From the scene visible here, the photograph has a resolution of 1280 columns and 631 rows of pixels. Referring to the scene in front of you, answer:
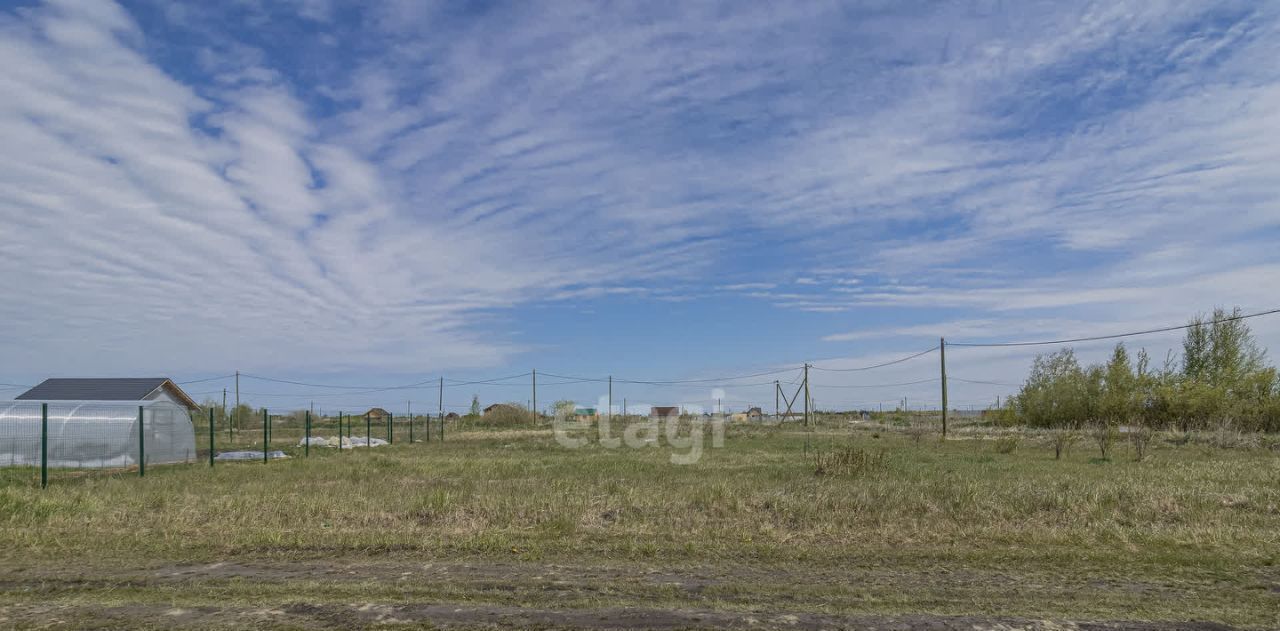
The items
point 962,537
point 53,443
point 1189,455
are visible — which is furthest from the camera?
point 1189,455

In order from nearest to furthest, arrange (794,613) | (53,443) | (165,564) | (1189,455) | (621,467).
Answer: (794,613) → (165,564) → (621,467) → (53,443) → (1189,455)

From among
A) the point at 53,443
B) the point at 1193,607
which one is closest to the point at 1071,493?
the point at 1193,607

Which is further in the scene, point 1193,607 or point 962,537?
point 962,537

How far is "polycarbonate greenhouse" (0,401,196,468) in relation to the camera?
19.0 m

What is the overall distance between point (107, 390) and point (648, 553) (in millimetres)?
48348

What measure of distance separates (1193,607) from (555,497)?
777 centimetres

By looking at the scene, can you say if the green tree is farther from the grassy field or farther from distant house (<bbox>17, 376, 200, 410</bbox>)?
the grassy field

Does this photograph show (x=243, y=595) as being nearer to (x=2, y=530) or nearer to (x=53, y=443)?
(x=2, y=530)

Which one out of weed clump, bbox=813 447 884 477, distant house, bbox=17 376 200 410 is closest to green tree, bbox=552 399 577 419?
distant house, bbox=17 376 200 410

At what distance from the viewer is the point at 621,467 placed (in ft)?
56.4

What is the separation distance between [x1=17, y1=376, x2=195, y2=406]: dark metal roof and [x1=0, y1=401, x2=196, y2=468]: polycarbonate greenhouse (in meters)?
26.3

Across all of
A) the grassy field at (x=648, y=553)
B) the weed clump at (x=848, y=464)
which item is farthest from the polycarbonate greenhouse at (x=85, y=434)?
the weed clump at (x=848, y=464)

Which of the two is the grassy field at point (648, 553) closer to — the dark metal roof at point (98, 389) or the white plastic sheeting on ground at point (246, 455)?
the white plastic sheeting on ground at point (246, 455)

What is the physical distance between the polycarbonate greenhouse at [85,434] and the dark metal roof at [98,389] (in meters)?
26.3
